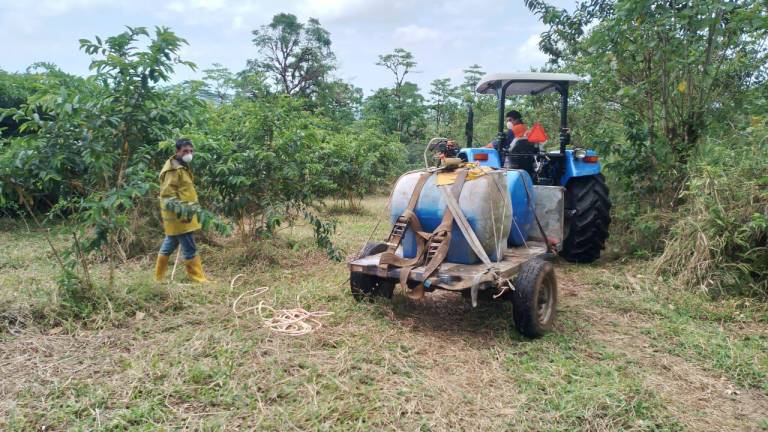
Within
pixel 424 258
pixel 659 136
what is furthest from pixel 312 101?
pixel 424 258

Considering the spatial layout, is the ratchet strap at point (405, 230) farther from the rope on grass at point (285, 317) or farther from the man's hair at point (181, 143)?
the man's hair at point (181, 143)

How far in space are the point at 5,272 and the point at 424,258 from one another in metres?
4.44

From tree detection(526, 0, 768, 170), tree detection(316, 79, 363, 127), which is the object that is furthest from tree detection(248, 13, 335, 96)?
tree detection(526, 0, 768, 170)

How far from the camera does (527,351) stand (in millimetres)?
3570

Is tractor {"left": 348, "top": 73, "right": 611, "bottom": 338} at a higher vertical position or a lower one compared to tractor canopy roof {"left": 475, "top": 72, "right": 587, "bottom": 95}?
lower

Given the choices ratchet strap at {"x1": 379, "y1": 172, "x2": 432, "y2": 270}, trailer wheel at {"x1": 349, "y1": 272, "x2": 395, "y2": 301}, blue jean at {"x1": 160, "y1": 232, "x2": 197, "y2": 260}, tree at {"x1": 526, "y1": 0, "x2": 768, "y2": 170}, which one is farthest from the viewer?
tree at {"x1": 526, "y1": 0, "x2": 768, "y2": 170}

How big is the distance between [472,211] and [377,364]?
54.2 inches

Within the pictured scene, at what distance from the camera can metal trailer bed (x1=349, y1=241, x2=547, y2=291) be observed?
3.56 meters

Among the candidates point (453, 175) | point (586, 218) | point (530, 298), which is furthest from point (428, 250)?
point (586, 218)

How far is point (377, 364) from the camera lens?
327 cm

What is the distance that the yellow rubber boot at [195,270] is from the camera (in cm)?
499

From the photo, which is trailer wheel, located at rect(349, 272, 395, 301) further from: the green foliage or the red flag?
the green foliage

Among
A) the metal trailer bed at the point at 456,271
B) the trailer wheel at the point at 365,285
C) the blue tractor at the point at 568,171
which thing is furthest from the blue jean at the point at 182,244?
the blue tractor at the point at 568,171

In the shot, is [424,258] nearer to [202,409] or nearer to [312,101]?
[202,409]
